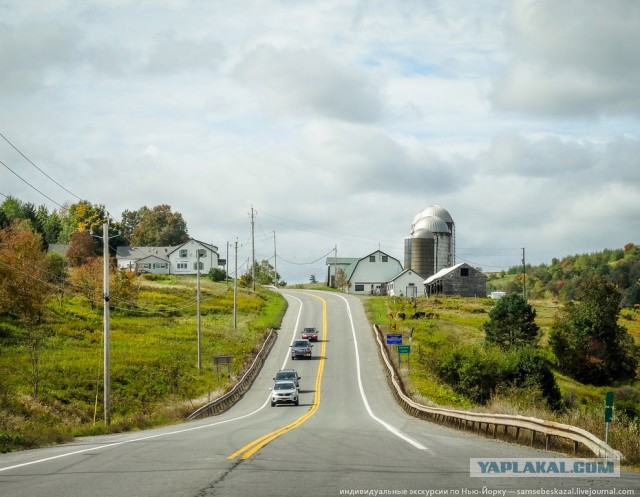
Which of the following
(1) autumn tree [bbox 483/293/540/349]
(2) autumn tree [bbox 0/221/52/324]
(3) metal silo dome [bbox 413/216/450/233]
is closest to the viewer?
(2) autumn tree [bbox 0/221/52/324]

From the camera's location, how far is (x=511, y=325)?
76.6m

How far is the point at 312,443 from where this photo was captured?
58.9 feet

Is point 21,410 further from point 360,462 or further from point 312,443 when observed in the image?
point 360,462

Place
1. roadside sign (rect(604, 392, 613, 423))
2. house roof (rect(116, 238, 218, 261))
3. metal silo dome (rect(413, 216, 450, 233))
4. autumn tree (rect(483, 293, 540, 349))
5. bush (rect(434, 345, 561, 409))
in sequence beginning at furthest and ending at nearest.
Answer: house roof (rect(116, 238, 218, 261)) < metal silo dome (rect(413, 216, 450, 233)) < autumn tree (rect(483, 293, 540, 349)) < bush (rect(434, 345, 561, 409)) < roadside sign (rect(604, 392, 613, 423))

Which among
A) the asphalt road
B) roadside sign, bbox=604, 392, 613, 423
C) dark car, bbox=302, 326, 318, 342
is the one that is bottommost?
dark car, bbox=302, 326, 318, 342

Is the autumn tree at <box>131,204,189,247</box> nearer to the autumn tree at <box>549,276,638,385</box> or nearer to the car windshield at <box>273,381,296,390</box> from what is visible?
the autumn tree at <box>549,276,638,385</box>

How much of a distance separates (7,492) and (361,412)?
32.3 meters

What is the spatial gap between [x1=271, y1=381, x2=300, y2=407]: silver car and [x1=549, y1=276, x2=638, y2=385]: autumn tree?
37.8 metres

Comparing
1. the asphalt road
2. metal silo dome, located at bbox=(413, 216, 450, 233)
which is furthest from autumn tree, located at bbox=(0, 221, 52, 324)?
metal silo dome, located at bbox=(413, 216, 450, 233)

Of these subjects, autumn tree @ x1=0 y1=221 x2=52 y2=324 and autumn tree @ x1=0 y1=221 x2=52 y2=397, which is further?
autumn tree @ x1=0 y1=221 x2=52 y2=324

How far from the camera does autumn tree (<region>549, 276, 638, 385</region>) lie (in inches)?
2970

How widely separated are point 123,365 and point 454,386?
2431cm

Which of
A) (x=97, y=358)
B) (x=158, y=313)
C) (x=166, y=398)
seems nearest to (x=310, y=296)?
(x=158, y=313)

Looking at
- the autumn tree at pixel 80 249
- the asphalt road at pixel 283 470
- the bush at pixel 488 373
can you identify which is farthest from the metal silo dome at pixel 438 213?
the asphalt road at pixel 283 470
